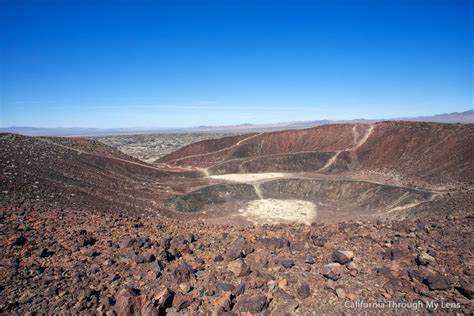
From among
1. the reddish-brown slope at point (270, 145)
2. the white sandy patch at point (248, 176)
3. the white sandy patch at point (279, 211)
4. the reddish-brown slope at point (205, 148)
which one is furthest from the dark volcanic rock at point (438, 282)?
the reddish-brown slope at point (205, 148)

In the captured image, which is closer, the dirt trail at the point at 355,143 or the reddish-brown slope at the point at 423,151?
the reddish-brown slope at the point at 423,151

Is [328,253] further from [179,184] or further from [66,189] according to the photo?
[179,184]

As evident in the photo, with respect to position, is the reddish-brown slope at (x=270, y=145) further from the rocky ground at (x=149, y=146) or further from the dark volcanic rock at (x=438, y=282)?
the dark volcanic rock at (x=438, y=282)

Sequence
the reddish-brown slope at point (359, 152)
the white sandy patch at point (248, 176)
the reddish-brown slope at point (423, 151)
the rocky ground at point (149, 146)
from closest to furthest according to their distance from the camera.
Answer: the reddish-brown slope at point (423, 151)
the reddish-brown slope at point (359, 152)
the white sandy patch at point (248, 176)
the rocky ground at point (149, 146)

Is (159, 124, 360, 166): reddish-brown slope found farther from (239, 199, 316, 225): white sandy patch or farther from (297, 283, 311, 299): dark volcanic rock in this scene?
(297, 283, 311, 299): dark volcanic rock

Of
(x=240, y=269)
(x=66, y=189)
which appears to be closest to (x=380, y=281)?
(x=240, y=269)

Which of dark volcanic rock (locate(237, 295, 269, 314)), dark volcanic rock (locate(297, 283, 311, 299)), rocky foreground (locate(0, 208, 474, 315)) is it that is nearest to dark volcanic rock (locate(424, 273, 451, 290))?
rocky foreground (locate(0, 208, 474, 315))

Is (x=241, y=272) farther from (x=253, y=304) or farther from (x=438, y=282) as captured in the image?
(x=438, y=282)
